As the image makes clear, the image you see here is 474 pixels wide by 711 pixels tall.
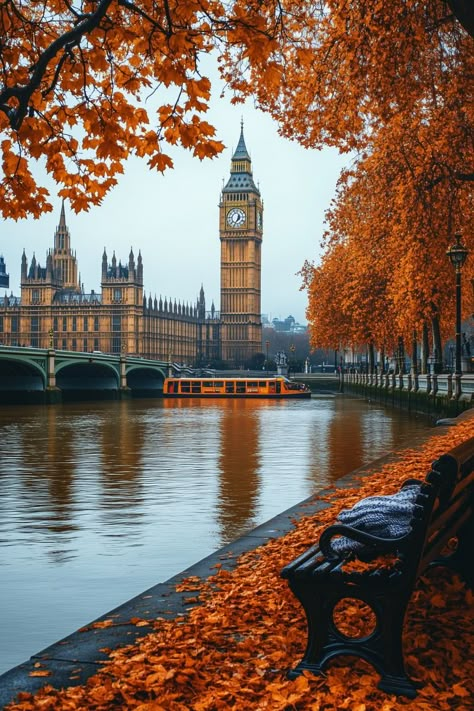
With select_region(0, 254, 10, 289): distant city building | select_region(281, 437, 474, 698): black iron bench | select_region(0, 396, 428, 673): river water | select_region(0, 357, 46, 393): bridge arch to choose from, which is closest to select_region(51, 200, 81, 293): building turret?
select_region(0, 254, 10, 289): distant city building

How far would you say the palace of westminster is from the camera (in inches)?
4808

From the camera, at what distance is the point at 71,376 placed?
74.2m

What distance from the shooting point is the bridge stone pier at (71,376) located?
5575 centimetres

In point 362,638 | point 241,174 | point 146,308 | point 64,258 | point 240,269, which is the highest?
point 241,174

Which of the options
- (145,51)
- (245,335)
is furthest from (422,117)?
(245,335)

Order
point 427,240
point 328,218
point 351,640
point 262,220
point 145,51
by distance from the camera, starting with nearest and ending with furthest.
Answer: point 351,640, point 145,51, point 427,240, point 328,218, point 262,220

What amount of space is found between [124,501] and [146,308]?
110m

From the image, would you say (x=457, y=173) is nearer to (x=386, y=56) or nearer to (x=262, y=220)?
(x=386, y=56)

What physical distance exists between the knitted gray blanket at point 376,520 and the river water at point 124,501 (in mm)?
2350

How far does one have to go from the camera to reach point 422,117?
62.7 ft

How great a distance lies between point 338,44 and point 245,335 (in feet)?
410

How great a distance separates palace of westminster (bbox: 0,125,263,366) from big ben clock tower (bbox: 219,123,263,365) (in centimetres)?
16

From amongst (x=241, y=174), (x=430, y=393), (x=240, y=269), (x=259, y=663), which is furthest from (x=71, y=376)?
(x=241, y=174)

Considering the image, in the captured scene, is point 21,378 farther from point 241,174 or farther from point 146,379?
point 241,174
